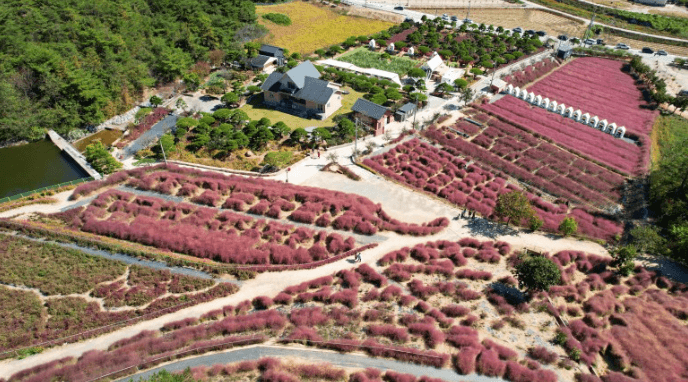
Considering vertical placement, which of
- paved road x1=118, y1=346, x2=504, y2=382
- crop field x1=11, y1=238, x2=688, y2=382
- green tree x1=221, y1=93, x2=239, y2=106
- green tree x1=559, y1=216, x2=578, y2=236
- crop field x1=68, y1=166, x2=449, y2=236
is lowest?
paved road x1=118, y1=346, x2=504, y2=382

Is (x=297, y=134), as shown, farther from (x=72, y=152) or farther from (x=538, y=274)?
(x=538, y=274)

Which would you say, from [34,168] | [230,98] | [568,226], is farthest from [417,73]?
[34,168]

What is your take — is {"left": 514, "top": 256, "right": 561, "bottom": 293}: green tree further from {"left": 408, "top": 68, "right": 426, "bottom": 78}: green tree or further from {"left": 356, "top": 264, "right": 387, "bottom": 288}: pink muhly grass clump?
{"left": 408, "top": 68, "right": 426, "bottom": 78}: green tree

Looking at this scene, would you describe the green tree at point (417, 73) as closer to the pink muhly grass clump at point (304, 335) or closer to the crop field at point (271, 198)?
the crop field at point (271, 198)

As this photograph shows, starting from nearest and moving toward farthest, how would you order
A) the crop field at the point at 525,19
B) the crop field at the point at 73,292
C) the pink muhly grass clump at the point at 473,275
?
the crop field at the point at 73,292, the pink muhly grass clump at the point at 473,275, the crop field at the point at 525,19

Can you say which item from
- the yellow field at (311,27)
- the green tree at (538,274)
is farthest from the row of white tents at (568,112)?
the yellow field at (311,27)

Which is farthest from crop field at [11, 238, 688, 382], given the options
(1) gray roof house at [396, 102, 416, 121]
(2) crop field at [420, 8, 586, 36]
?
(2) crop field at [420, 8, 586, 36]
